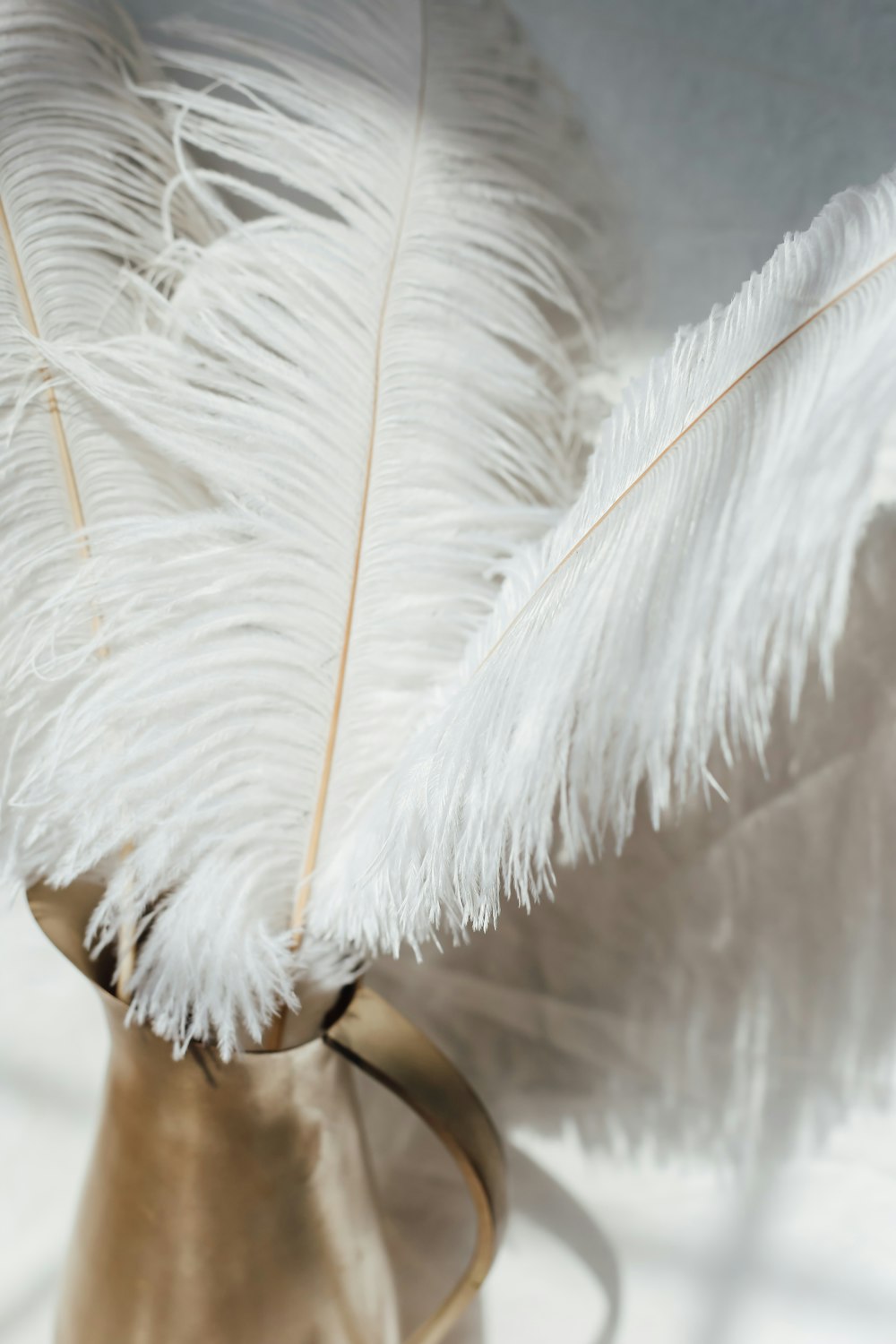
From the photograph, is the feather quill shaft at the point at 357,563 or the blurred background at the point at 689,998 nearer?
the feather quill shaft at the point at 357,563

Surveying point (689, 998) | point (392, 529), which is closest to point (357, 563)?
point (392, 529)

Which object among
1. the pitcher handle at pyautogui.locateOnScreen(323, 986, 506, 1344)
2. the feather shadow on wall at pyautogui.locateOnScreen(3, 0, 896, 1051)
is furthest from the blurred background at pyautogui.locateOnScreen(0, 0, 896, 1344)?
the pitcher handle at pyautogui.locateOnScreen(323, 986, 506, 1344)

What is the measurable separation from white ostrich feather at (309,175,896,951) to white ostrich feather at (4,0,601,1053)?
6 centimetres

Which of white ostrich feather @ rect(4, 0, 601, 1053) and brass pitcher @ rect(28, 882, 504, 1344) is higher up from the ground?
white ostrich feather @ rect(4, 0, 601, 1053)

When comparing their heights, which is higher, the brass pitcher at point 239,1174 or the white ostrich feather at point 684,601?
the white ostrich feather at point 684,601

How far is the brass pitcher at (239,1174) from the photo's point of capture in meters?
0.40

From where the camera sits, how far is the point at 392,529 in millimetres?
452

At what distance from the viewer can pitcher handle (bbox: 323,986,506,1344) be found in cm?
42

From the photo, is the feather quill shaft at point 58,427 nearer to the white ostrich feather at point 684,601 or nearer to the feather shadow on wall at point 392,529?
the feather shadow on wall at point 392,529

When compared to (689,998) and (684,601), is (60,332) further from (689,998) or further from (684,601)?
(689,998)

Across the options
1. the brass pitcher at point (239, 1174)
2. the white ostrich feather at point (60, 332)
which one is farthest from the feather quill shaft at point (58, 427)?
the brass pitcher at point (239, 1174)

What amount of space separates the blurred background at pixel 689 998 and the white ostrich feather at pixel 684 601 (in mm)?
171

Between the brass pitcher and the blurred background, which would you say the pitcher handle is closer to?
the brass pitcher

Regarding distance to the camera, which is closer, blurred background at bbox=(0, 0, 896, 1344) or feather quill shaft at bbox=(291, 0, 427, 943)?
feather quill shaft at bbox=(291, 0, 427, 943)
